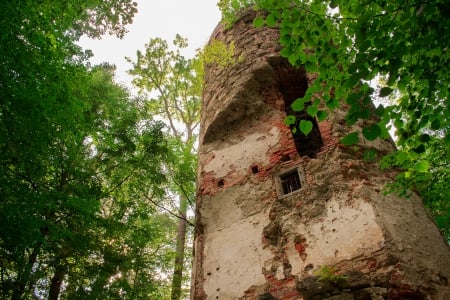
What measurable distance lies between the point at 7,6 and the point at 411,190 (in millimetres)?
6679

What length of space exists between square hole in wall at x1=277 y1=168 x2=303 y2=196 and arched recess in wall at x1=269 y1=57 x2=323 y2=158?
121 centimetres

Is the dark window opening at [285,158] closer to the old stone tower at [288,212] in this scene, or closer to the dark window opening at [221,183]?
the old stone tower at [288,212]

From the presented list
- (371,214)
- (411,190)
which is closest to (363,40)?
(371,214)

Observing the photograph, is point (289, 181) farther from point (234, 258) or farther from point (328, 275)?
point (328, 275)

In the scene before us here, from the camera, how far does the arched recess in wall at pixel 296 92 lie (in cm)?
721

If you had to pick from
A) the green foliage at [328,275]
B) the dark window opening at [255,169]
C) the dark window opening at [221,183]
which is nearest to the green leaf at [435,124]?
the green foliage at [328,275]

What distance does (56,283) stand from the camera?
286 inches

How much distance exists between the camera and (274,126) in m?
6.71

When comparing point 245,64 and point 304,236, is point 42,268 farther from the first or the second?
point 245,64

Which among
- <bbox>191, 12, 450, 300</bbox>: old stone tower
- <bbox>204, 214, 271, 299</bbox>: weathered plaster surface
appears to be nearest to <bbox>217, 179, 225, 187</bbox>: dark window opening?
<bbox>191, 12, 450, 300</bbox>: old stone tower

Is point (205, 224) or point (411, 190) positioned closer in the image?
point (411, 190)

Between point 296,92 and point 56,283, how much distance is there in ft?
22.3

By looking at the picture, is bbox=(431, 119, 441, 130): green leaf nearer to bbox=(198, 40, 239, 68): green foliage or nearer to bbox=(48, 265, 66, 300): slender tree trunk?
bbox=(198, 40, 239, 68): green foliage

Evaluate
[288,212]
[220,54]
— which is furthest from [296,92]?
[288,212]
